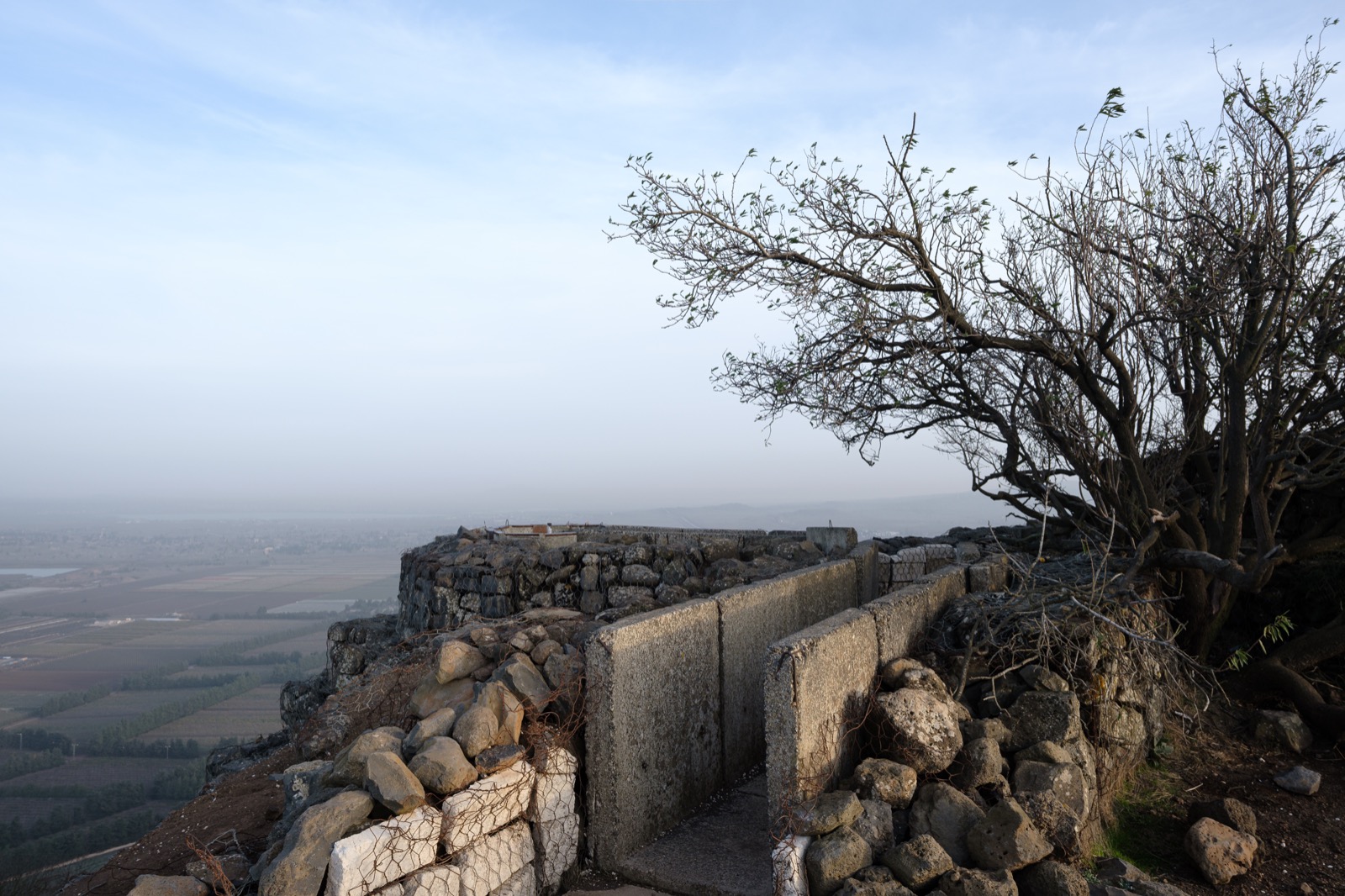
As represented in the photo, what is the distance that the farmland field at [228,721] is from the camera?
29.9 m

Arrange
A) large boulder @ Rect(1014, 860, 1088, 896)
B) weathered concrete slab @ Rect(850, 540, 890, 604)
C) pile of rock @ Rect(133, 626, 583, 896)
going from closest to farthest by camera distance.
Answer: pile of rock @ Rect(133, 626, 583, 896), large boulder @ Rect(1014, 860, 1088, 896), weathered concrete slab @ Rect(850, 540, 890, 604)

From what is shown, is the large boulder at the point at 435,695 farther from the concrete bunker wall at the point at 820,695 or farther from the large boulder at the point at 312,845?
the concrete bunker wall at the point at 820,695

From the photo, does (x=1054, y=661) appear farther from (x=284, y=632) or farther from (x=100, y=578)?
(x=100, y=578)

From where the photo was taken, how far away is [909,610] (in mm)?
5367

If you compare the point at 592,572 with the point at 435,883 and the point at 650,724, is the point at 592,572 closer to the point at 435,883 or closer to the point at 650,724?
the point at 650,724

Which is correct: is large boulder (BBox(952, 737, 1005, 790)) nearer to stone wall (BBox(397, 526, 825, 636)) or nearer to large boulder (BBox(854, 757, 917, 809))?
large boulder (BBox(854, 757, 917, 809))

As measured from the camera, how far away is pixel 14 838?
18688 mm

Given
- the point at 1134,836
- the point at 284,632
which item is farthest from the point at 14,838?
the point at 284,632

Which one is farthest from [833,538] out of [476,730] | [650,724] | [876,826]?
[476,730]

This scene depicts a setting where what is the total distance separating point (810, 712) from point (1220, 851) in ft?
8.05

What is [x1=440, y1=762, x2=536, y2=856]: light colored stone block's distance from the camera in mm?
3672

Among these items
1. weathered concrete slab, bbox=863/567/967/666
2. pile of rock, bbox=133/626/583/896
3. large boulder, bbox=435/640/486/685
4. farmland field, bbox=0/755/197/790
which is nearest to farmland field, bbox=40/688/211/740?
farmland field, bbox=0/755/197/790

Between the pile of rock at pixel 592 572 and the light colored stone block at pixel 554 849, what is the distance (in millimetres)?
2955

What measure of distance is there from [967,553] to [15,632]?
6579 centimetres
